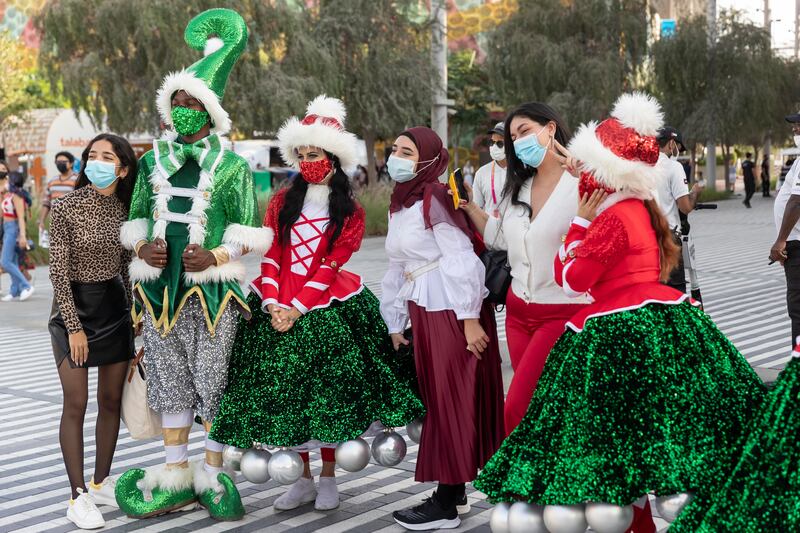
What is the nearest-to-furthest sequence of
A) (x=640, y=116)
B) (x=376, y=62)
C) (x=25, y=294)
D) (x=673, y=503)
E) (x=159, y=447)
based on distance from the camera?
(x=673, y=503) < (x=640, y=116) < (x=159, y=447) < (x=25, y=294) < (x=376, y=62)

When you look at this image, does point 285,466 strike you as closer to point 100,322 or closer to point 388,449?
point 388,449

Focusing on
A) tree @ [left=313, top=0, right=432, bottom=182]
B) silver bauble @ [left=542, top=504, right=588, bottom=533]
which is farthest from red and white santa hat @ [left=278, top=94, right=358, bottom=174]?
tree @ [left=313, top=0, right=432, bottom=182]

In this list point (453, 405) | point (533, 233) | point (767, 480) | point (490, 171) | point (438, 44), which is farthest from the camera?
point (438, 44)

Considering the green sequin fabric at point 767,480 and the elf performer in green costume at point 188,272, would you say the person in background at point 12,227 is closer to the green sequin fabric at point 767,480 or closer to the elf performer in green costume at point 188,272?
the elf performer in green costume at point 188,272

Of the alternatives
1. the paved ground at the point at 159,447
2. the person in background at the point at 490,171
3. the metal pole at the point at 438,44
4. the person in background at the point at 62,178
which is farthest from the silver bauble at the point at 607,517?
the metal pole at the point at 438,44

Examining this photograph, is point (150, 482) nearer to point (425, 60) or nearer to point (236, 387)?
point (236, 387)

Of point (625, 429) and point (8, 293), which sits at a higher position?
point (625, 429)

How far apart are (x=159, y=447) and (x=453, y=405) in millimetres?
2452

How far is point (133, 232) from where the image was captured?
487 cm

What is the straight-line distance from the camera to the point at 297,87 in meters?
23.2

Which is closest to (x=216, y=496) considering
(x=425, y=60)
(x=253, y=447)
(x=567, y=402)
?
(x=253, y=447)

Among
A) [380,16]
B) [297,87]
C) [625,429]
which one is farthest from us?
[380,16]

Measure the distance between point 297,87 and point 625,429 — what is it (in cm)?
2041

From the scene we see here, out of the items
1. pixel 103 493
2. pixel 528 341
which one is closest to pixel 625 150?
pixel 528 341
